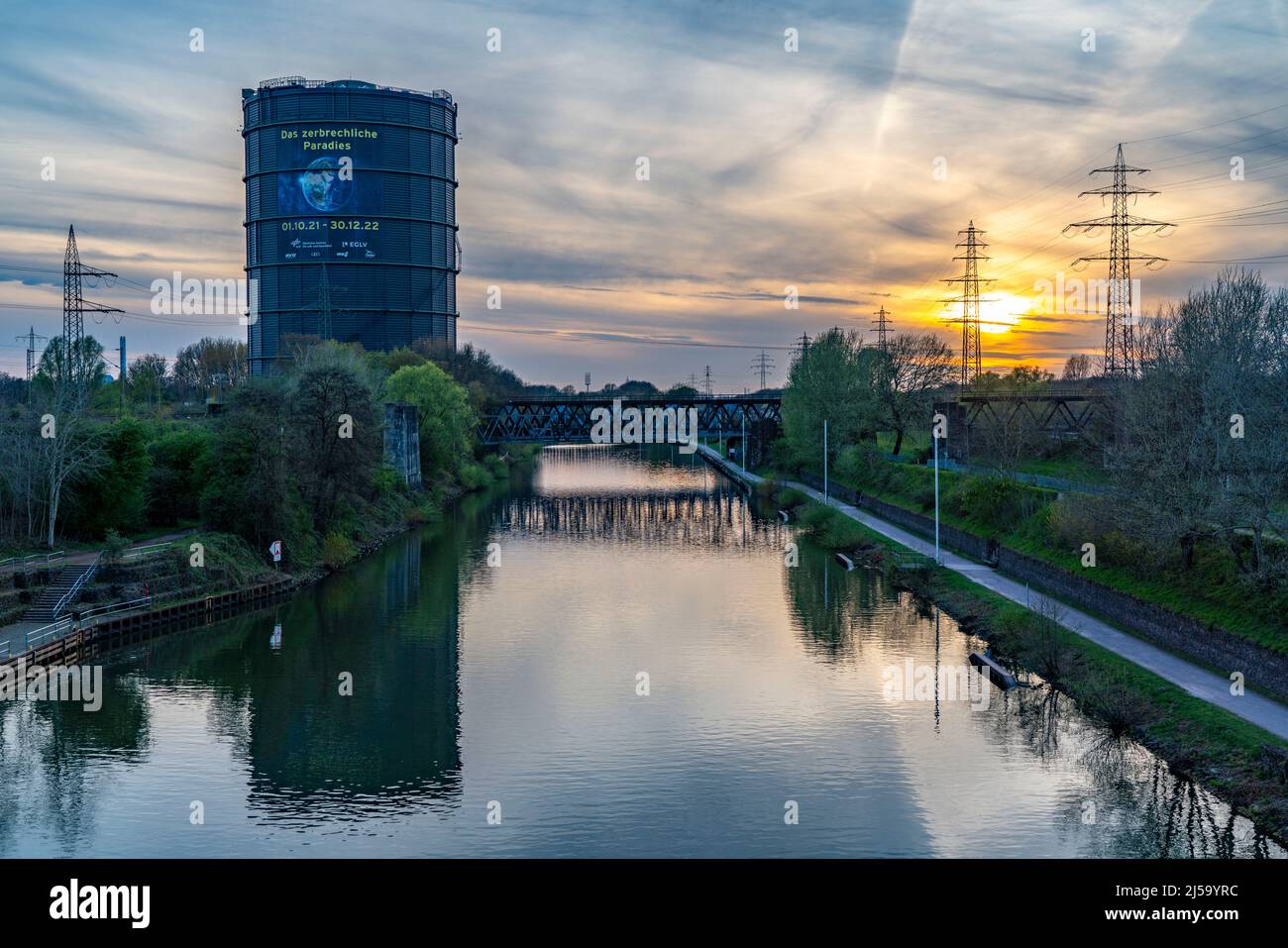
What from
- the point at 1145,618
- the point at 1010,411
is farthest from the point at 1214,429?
the point at 1010,411

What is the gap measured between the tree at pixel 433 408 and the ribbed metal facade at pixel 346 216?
25.9 metres

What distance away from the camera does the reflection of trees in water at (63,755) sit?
19500mm

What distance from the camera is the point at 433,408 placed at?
7775cm

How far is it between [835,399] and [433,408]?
28.0 m

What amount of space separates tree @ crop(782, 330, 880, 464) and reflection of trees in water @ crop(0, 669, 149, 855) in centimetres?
5292

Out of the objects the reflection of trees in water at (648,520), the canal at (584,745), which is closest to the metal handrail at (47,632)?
the canal at (584,745)

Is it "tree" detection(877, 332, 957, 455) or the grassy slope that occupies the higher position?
"tree" detection(877, 332, 957, 455)

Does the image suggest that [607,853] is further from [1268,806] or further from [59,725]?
[59,725]

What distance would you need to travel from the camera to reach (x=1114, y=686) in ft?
81.0

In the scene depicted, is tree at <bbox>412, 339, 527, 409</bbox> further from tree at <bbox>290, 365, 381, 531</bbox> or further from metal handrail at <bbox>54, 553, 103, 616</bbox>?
metal handrail at <bbox>54, 553, 103, 616</bbox>

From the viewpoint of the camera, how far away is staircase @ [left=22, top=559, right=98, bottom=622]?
106 feet

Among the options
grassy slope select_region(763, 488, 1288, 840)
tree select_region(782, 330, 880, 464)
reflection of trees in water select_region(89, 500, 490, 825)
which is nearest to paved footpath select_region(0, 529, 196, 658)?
reflection of trees in water select_region(89, 500, 490, 825)

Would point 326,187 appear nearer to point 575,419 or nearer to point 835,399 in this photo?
point 575,419

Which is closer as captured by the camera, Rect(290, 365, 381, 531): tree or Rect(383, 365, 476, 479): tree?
Rect(290, 365, 381, 531): tree
